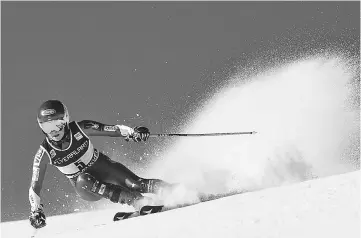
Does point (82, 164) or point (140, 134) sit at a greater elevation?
point (140, 134)

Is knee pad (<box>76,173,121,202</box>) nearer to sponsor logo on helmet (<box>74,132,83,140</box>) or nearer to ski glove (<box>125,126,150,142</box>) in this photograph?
A: sponsor logo on helmet (<box>74,132,83,140</box>)

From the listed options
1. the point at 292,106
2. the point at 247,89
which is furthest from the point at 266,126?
the point at 247,89

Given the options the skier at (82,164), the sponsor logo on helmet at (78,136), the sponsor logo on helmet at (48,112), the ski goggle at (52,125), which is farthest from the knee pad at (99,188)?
the sponsor logo on helmet at (48,112)

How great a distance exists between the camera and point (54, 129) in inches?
194

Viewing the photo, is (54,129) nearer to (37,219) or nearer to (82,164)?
(82,164)

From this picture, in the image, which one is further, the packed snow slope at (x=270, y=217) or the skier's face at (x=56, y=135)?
the skier's face at (x=56, y=135)

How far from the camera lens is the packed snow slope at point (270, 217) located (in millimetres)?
3066

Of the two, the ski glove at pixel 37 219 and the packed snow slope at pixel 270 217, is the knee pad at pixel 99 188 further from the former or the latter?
the packed snow slope at pixel 270 217

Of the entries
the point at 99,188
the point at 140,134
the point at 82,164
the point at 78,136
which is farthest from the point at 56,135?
the point at 140,134

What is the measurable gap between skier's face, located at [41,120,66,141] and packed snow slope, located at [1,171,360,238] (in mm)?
1237

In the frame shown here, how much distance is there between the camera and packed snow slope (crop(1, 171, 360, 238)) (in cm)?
307

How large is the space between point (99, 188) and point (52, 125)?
756mm

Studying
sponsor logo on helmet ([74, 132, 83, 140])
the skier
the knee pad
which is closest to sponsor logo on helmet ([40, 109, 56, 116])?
the skier

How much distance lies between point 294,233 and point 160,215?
1.34m
